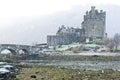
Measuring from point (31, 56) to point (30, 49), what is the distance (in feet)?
36.3

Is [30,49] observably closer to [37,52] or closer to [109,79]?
[37,52]

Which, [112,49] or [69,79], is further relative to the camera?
[112,49]

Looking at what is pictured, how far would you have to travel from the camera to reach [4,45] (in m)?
167

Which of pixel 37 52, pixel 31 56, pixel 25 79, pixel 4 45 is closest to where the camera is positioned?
pixel 25 79

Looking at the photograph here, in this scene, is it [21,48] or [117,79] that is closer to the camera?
[117,79]

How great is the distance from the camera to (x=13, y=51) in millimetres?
177375

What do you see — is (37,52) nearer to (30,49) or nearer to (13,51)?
(30,49)

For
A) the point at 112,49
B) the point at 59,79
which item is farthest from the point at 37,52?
the point at 59,79

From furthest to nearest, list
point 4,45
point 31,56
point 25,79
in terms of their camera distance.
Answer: point 31,56, point 4,45, point 25,79

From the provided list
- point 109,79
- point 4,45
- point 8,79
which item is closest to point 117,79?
point 109,79

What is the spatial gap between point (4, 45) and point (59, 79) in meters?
126

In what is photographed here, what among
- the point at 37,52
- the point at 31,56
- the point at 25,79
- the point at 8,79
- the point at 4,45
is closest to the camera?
the point at 8,79

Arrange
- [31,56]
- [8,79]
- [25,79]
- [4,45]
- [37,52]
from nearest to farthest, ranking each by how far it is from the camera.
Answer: [8,79], [25,79], [4,45], [31,56], [37,52]

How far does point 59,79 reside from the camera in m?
43.3
